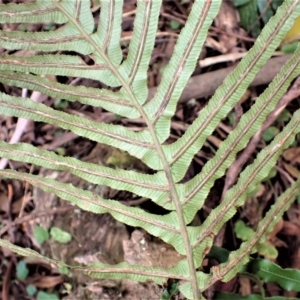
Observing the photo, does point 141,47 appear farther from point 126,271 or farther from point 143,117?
point 126,271

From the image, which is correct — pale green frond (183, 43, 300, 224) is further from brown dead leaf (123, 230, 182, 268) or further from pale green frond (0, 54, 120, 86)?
brown dead leaf (123, 230, 182, 268)

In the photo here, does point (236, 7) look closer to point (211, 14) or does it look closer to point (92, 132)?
point (211, 14)

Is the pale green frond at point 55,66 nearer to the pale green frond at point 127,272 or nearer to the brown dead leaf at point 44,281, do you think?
the pale green frond at point 127,272

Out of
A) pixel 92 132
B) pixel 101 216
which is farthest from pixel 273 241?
pixel 92 132

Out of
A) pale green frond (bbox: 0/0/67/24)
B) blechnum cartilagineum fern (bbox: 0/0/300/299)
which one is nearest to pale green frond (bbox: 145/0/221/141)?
blechnum cartilagineum fern (bbox: 0/0/300/299)

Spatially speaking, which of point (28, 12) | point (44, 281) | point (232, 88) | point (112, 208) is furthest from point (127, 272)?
point (44, 281)

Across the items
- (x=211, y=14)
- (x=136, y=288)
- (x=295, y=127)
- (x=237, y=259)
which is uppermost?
(x=211, y=14)
